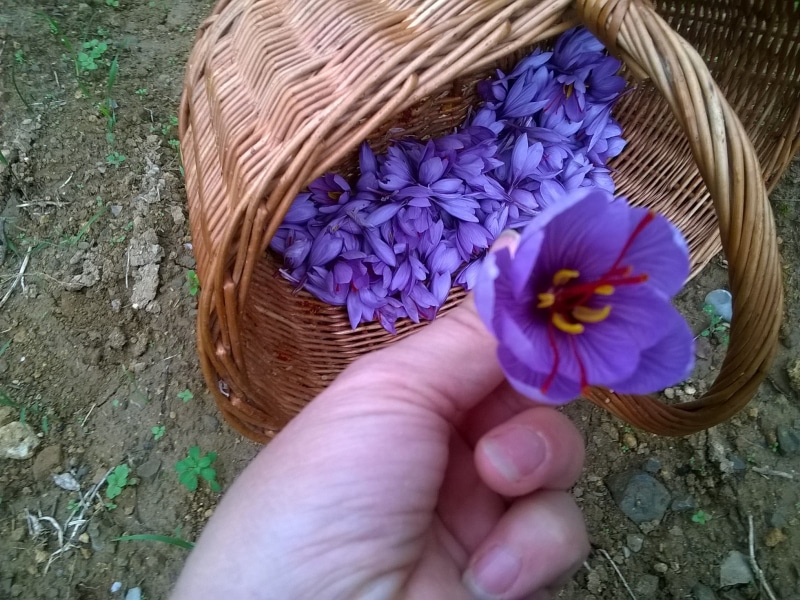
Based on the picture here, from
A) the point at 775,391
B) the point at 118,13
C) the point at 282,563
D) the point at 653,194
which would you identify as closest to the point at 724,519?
the point at 775,391

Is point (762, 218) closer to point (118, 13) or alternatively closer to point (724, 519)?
point (724, 519)

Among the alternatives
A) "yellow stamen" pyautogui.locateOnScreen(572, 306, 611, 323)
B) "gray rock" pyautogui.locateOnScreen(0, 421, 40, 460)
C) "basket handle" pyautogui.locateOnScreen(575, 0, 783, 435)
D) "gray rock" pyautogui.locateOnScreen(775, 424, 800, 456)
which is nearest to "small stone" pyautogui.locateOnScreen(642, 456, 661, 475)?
"gray rock" pyautogui.locateOnScreen(775, 424, 800, 456)

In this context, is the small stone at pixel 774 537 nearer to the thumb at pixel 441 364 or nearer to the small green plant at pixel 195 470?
the thumb at pixel 441 364

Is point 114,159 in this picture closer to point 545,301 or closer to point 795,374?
point 545,301

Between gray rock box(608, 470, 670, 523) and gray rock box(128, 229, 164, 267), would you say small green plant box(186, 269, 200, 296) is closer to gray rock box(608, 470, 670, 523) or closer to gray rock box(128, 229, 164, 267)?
gray rock box(128, 229, 164, 267)

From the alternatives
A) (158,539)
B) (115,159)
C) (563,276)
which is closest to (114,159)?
(115,159)

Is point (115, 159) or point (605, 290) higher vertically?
point (605, 290)
